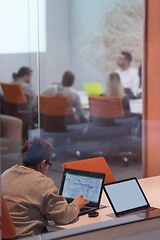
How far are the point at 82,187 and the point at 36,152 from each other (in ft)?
1.41

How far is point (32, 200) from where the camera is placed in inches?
120

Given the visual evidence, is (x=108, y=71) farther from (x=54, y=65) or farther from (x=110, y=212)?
(x=110, y=212)

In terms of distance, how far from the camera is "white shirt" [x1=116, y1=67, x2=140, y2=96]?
6.98m

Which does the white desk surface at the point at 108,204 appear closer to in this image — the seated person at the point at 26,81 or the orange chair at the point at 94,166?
the orange chair at the point at 94,166

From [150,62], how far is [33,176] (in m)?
3.06

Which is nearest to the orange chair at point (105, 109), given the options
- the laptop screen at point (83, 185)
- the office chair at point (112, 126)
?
the office chair at point (112, 126)

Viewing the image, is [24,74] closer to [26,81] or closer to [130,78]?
[26,81]

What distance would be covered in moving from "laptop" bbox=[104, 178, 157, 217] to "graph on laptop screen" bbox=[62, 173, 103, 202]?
0.15 metres

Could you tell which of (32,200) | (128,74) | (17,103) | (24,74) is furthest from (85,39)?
(32,200)

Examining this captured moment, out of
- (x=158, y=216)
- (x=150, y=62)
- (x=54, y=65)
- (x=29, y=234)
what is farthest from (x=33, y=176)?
(x=54, y=65)

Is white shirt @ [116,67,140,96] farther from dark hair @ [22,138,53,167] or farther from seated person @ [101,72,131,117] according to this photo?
dark hair @ [22,138,53,167]

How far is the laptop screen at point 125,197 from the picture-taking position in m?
3.29

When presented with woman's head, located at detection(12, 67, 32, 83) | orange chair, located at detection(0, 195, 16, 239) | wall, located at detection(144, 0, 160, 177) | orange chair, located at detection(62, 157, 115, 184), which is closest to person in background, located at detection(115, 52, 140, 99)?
wall, located at detection(144, 0, 160, 177)

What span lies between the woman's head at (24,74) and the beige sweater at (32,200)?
339 centimetres
